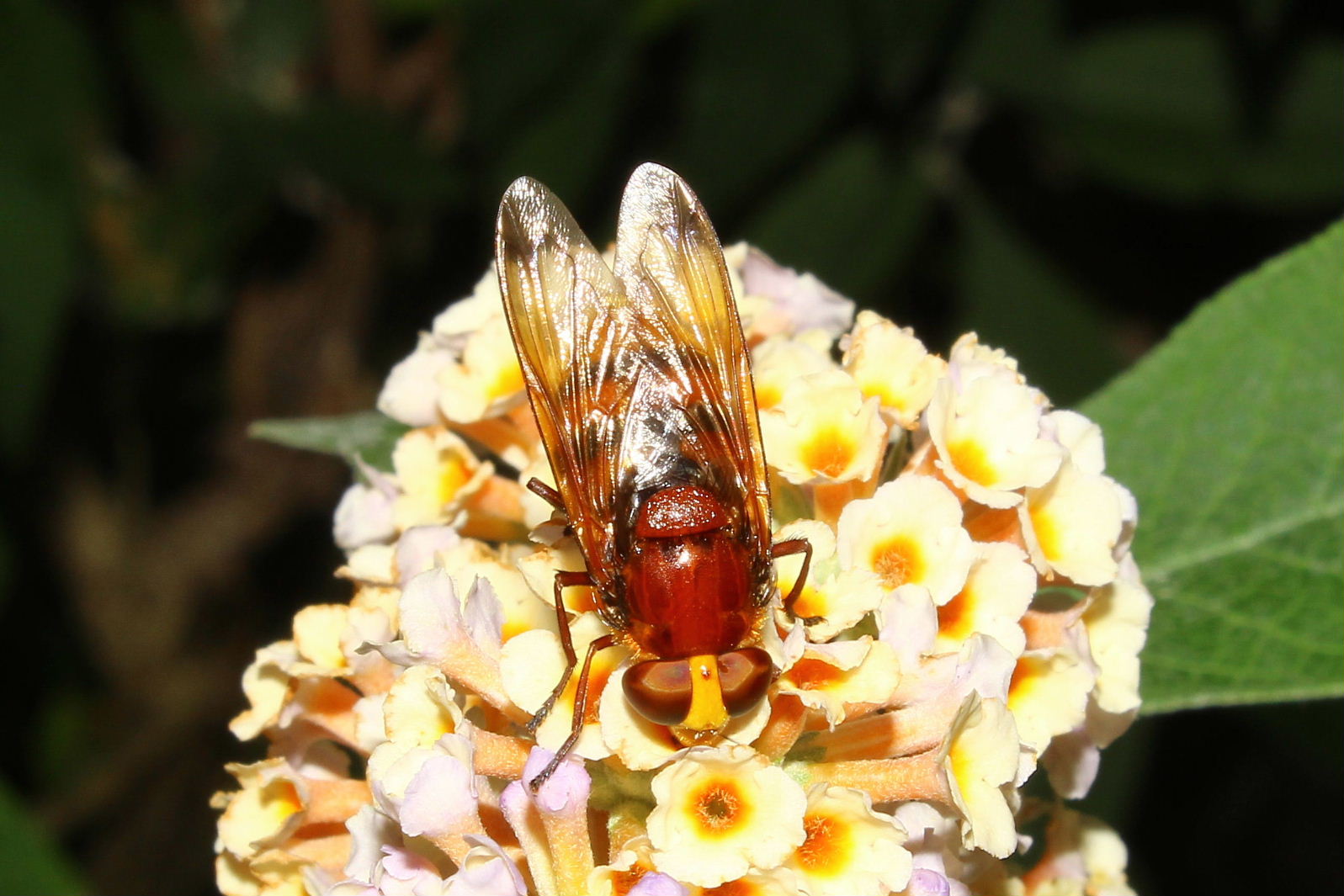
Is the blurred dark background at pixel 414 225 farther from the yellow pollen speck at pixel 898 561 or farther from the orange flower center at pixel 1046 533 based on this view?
the yellow pollen speck at pixel 898 561

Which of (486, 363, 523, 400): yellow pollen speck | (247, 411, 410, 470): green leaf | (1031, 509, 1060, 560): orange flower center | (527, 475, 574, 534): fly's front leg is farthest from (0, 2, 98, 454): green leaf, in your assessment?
(1031, 509, 1060, 560): orange flower center

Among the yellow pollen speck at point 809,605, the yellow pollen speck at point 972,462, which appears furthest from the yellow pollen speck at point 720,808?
the yellow pollen speck at point 972,462

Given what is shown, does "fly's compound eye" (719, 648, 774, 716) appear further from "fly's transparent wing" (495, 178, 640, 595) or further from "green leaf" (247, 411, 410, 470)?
"green leaf" (247, 411, 410, 470)

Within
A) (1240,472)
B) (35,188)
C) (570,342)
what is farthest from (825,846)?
(35,188)

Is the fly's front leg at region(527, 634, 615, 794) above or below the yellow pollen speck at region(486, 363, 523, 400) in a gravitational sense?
below

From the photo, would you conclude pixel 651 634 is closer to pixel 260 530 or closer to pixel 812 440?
pixel 812 440

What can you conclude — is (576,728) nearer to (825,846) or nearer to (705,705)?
(705,705)

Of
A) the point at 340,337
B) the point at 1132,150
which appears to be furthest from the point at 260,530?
the point at 1132,150

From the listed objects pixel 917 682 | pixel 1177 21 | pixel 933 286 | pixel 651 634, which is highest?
pixel 1177 21
